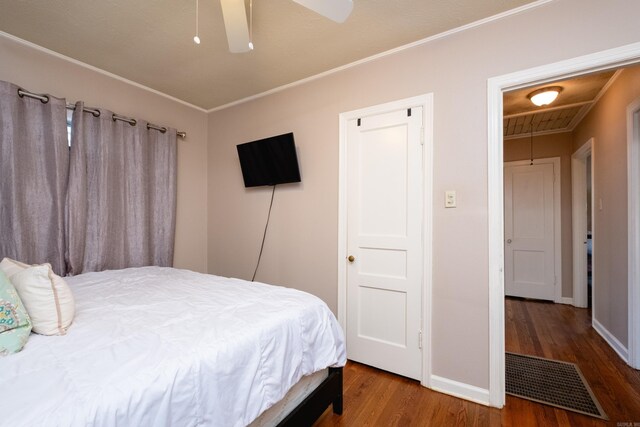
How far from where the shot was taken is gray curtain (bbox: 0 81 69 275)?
2119 mm

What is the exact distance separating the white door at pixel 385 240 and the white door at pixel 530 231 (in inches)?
129

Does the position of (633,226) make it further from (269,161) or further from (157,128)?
→ (157,128)

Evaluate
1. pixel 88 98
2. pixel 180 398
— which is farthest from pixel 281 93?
pixel 180 398

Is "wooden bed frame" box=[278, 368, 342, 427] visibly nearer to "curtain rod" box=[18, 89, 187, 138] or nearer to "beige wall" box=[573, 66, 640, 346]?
"beige wall" box=[573, 66, 640, 346]

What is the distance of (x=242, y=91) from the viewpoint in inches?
122

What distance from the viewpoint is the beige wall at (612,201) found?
2.52 m

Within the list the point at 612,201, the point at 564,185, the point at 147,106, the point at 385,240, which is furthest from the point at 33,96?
Result: the point at 564,185

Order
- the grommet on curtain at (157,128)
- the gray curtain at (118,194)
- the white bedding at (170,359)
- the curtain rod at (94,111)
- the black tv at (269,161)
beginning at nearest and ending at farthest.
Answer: the white bedding at (170,359)
the curtain rod at (94,111)
the gray curtain at (118,194)
the black tv at (269,161)
the grommet on curtain at (157,128)

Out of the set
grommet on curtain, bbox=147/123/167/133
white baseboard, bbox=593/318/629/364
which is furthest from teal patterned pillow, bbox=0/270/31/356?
white baseboard, bbox=593/318/629/364

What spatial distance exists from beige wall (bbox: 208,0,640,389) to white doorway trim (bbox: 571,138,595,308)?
2981 mm

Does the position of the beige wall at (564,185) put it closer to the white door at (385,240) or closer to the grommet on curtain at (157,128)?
the white door at (385,240)

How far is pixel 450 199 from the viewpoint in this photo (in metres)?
2.10

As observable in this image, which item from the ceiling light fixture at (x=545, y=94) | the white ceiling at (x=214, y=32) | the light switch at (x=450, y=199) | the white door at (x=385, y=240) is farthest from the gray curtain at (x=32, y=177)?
the ceiling light fixture at (x=545, y=94)

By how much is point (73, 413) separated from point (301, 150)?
7.99ft
